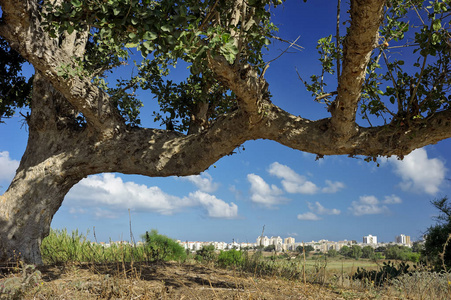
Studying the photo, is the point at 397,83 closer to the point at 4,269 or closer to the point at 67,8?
the point at 67,8

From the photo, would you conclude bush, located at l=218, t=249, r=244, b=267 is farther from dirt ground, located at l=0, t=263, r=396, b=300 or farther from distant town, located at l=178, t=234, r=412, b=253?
dirt ground, located at l=0, t=263, r=396, b=300

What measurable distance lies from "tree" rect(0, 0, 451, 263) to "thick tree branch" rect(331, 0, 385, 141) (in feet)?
0.06

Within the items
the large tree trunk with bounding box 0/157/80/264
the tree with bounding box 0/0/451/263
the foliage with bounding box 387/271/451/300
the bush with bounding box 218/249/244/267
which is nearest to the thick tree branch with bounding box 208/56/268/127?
the tree with bounding box 0/0/451/263

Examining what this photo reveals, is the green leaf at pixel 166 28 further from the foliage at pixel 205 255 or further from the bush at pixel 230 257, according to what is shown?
the bush at pixel 230 257

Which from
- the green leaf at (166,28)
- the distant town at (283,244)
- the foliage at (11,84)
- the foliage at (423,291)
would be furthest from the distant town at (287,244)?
the foliage at (11,84)

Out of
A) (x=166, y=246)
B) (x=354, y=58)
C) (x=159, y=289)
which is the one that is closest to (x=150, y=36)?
(x=354, y=58)

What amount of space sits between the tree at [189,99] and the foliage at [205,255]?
136 inches

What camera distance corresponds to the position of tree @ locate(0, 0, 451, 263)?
14.8ft

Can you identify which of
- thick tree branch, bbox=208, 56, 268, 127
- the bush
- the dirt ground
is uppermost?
thick tree branch, bbox=208, 56, 268, 127

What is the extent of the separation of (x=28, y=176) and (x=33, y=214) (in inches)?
33.2

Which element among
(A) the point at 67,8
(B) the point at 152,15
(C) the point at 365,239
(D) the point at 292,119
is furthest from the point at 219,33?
(C) the point at 365,239

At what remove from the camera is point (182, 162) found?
7387 millimetres

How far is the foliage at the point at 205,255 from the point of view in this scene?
→ 9808 millimetres

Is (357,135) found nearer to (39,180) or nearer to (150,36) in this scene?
(150,36)
